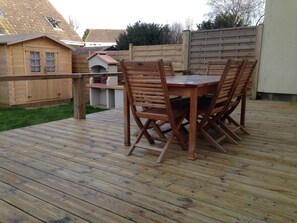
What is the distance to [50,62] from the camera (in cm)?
977

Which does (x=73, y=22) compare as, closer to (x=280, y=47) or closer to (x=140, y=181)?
(x=280, y=47)

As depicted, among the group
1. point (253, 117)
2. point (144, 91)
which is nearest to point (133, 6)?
point (253, 117)

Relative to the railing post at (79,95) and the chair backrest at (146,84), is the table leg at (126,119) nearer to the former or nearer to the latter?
the chair backrest at (146,84)

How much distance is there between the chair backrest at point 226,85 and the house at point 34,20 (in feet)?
35.0

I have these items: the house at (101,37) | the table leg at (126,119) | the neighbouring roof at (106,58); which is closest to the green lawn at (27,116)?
the neighbouring roof at (106,58)

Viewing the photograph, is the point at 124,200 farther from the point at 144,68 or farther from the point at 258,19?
the point at 258,19

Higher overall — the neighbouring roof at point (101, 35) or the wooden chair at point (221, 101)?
the neighbouring roof at point (101, 35)

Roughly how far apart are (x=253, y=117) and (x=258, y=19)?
41.9 feet

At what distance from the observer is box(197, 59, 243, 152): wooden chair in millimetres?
2757

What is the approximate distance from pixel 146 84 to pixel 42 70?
792cm

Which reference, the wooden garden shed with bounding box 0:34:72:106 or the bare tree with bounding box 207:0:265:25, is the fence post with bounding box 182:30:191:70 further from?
the bare tree with bounding box 207:0:265:25

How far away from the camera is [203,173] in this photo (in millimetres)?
2318

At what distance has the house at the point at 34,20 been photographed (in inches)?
464

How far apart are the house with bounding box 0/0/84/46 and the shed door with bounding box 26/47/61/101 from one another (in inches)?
106
